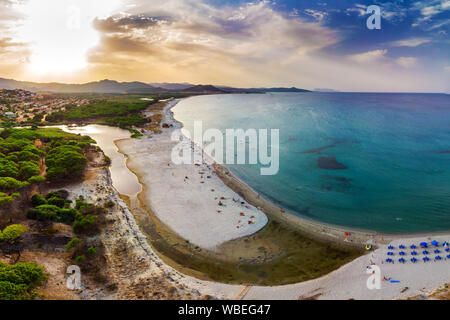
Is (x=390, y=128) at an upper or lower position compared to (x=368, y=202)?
upper

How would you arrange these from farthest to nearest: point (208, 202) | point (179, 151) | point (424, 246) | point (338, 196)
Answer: point (179, 151), point (338, 196), point (208, 202), point (424, 246)

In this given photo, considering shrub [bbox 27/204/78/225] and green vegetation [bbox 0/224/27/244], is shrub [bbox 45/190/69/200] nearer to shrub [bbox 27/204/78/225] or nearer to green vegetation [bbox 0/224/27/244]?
shrub [bbox 27/204/78/225]

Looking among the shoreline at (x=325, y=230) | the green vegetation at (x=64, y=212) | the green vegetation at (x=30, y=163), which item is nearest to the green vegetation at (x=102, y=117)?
the green vegetation at (x=30, y=163)

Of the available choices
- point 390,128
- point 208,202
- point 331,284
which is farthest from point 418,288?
point 390,128

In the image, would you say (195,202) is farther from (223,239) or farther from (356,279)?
(356,279)

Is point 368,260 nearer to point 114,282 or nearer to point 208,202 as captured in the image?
point 208,202

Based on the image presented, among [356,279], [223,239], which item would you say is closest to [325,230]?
[356,279]

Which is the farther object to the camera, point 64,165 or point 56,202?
point 64,165

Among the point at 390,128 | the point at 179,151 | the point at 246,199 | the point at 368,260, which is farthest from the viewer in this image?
the point at 390,128
